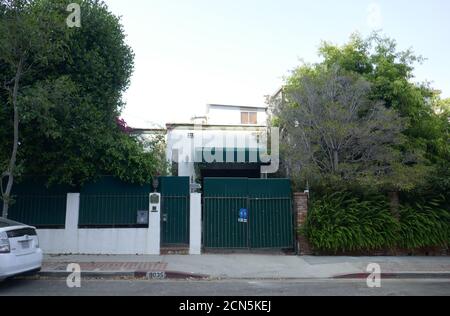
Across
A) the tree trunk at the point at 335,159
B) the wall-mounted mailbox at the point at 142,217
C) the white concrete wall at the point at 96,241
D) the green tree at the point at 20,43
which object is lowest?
the white concrete wall at the point at 96,241

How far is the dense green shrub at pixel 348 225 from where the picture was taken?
39.9ft

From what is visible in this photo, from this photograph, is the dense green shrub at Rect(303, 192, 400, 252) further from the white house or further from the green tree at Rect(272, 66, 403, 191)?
the white house

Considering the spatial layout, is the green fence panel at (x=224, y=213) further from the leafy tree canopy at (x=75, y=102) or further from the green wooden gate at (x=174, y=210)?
the leafy tree canopy at (x=75, y=102)

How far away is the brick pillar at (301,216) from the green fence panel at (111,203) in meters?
4.76

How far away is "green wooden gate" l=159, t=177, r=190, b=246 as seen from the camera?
12523mm

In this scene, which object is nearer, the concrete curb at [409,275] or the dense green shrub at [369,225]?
the concrete curb at [409,275]

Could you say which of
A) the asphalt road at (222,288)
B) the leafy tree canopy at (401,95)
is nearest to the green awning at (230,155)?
the leafy tree canopy at (401,95)

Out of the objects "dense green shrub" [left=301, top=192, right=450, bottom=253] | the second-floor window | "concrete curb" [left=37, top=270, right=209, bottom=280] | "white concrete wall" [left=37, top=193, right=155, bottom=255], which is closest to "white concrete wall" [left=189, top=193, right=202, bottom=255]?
"white concrete wall" [left=37, top=193, right=155, bottom=255]

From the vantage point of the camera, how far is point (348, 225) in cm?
1242

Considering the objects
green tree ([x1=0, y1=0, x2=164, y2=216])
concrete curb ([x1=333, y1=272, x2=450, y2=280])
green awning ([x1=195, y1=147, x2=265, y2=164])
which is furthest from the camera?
green awning ([x1=195, y1=147, x2=265, y2=164])

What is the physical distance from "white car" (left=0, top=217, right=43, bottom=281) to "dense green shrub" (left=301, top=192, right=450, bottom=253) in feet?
24.7

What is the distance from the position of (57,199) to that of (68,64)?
417cm
